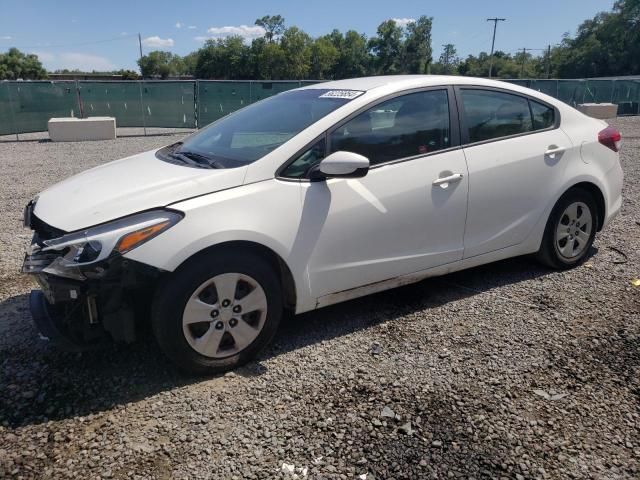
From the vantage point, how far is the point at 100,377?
120 inches

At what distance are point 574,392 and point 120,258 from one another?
2534 millimetres

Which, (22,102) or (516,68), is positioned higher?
(516,68)

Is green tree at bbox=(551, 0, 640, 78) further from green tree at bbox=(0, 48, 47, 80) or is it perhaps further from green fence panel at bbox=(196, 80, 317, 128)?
green tree at bbox=(0, 48, 47, 80)

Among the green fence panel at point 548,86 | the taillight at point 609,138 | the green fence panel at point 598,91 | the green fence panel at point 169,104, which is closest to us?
the taillight at point 609,138

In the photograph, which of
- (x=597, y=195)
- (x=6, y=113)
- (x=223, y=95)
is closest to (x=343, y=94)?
(x=597, y=195)

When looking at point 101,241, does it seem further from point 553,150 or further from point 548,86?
point 548,86

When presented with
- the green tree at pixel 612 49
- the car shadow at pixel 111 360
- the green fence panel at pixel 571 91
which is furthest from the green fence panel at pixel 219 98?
the green tree at pixel 612 49

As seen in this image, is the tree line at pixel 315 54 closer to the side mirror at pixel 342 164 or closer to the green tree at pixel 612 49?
the green tree at pixel 612 49

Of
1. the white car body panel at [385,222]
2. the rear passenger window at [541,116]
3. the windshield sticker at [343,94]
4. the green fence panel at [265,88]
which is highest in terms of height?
the green fence panel at [265,88]

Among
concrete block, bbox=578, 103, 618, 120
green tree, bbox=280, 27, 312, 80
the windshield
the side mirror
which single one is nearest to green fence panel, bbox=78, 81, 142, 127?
the windshield

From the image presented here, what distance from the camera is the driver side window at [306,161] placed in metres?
3.20

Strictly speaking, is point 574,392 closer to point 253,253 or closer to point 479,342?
point 479,342

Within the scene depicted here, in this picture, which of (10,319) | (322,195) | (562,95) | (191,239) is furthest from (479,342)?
(562,95)

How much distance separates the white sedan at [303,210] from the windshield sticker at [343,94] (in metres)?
0.02
